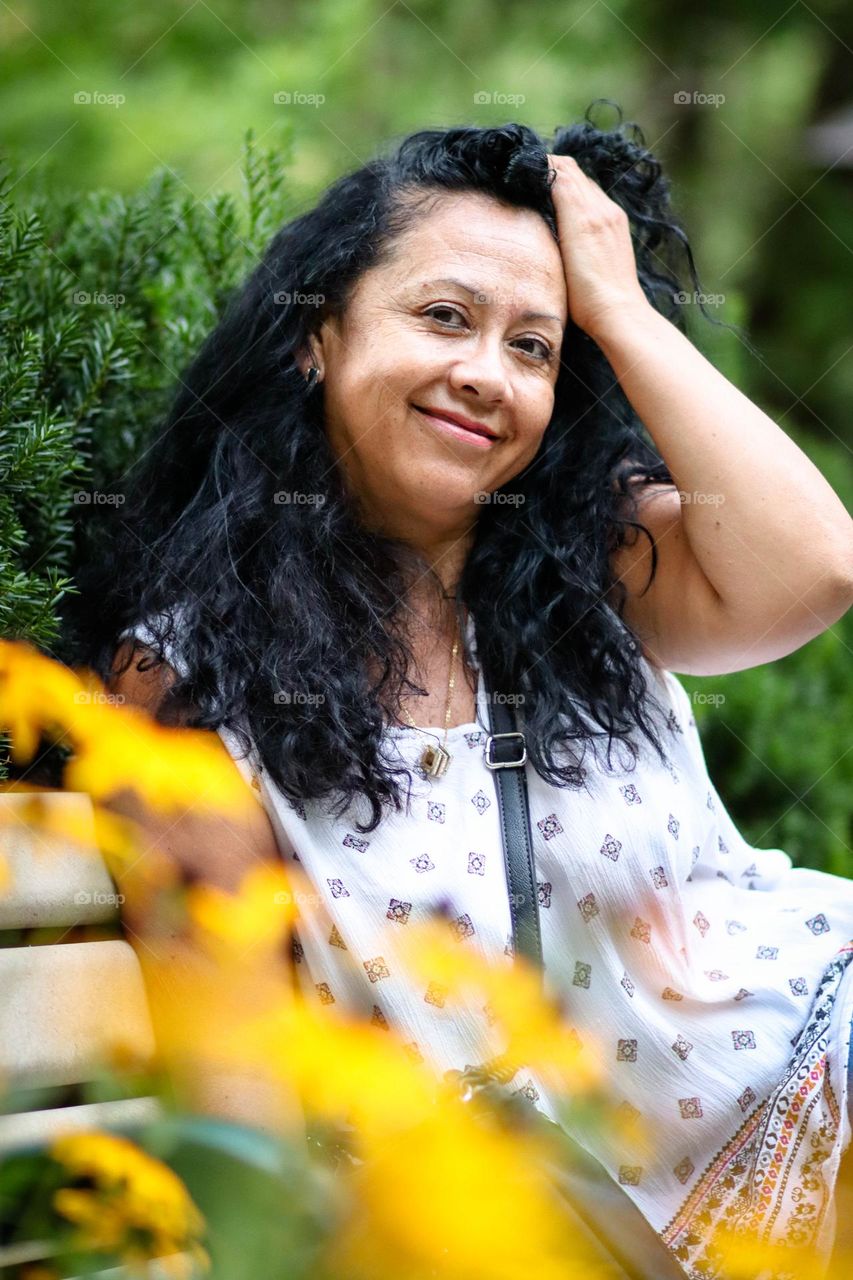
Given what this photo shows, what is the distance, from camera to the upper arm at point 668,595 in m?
2.10

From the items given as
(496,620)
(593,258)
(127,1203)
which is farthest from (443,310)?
(127,1203)

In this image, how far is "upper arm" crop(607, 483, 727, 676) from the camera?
6.89 feet

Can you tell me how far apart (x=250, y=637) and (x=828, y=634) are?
2.49 meters

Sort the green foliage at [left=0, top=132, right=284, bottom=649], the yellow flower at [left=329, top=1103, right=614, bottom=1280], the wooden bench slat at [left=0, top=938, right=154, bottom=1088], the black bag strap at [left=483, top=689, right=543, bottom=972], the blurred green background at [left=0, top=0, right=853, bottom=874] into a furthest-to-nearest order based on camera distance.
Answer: the blurred green background at [left=0, top=0, right=853, bottom=874] → the green foliage at [left=0, top=132, right=284, bottom=649] → the black bag strap at [left=483, top=689, right=543, bottom=972] → the wooden bench slat at [left=0, top=938, right=154, bottom=1088] → the yellow flower at [left=329, top=1103, right=614, bottom=1280]

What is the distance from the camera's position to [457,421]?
1.95m

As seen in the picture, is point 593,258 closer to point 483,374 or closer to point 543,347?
point 543,347

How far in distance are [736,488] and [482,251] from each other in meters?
0.52

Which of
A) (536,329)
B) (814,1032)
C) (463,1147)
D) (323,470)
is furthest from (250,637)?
(463,1147)

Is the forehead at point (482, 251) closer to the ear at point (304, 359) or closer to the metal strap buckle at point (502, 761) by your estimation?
the ear at point (304, 359)

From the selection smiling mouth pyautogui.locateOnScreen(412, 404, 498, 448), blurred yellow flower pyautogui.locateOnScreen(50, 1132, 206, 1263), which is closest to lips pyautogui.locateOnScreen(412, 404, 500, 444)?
smiling mouth pyautogui.locateOnScreen(412, 404, 498, 448)

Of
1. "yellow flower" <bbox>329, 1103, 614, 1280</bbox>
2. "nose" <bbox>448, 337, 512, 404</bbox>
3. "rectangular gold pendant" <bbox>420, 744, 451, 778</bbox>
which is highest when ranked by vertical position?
"nose" <bbox>448, 337, 512, 404</bbox>

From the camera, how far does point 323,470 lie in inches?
81.6

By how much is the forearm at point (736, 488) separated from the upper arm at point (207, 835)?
79cm

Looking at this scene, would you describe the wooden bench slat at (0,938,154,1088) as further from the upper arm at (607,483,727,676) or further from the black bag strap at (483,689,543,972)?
the upper arm at (607,483,727,676)
